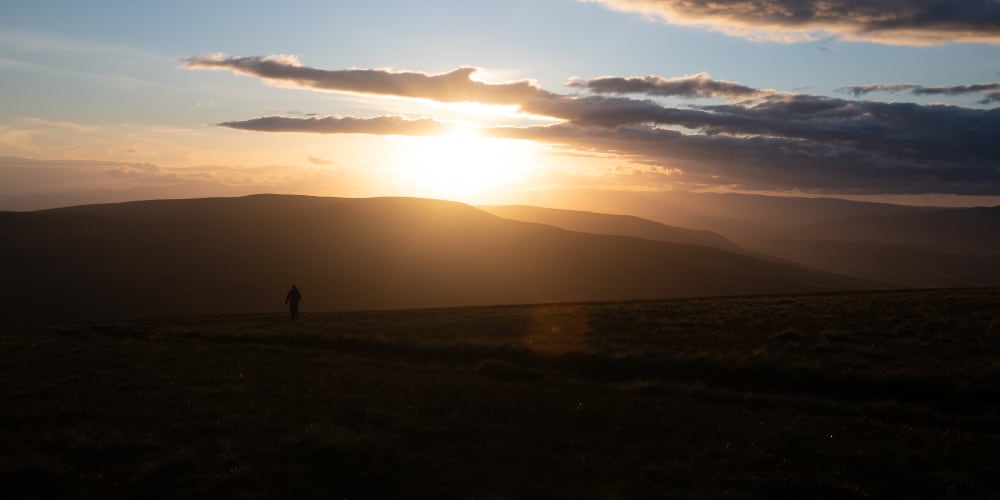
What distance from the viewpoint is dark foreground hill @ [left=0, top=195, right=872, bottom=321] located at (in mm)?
90062

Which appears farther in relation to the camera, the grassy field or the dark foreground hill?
the dark foreground hill

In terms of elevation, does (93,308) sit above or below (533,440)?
below

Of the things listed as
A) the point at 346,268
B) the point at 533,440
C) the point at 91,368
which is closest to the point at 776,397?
the point at 533,440

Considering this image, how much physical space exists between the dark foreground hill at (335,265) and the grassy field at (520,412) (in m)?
62.6

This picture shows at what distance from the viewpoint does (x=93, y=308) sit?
83000 mm

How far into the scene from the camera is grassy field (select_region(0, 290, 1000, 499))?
11.2m

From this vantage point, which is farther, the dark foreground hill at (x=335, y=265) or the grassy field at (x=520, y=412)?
the dark foreground hill at (x=335, y=265)

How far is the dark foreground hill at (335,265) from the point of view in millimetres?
90062

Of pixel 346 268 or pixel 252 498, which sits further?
pixel 346 268

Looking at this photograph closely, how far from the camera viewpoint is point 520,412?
16.3m

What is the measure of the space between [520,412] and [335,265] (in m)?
101

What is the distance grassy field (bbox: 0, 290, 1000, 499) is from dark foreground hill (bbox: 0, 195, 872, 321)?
205ft

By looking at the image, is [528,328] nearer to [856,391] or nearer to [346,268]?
[856,391]

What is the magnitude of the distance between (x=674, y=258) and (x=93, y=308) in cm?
9968
